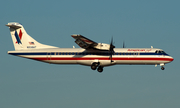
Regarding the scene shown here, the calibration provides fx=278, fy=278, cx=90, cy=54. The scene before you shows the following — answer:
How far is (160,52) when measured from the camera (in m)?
38.2

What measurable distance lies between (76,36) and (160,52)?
12.1 meters

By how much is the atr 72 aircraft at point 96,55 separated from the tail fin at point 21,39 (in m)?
0.58

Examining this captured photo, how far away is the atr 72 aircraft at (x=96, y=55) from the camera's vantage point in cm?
3781

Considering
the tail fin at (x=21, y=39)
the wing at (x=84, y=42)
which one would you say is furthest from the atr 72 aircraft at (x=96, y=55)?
the tail fin at (x=21, y=39)

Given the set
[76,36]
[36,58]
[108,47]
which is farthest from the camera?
[36,58]

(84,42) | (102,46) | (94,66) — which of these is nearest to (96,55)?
(94,66)

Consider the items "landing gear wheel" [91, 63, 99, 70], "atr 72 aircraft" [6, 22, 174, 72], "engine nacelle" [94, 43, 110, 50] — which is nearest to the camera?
"engine nacelle" [94, 43, 110, 50]

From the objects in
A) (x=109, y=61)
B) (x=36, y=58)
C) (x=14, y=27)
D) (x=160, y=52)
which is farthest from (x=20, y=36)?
(x=160, y=52)

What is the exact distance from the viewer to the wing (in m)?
34.9

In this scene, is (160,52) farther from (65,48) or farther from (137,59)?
(65,48)

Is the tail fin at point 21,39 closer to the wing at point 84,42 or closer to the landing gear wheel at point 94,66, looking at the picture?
the wing at point 84,42

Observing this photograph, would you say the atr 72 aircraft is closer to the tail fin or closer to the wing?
the wing

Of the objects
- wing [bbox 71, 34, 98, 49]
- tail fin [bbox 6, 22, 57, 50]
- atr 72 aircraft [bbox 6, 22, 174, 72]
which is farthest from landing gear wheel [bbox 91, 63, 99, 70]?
tail fin [bbox 6, 22, 57, 50]

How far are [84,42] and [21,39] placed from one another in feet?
35.0
